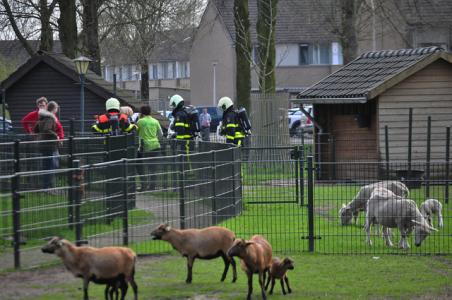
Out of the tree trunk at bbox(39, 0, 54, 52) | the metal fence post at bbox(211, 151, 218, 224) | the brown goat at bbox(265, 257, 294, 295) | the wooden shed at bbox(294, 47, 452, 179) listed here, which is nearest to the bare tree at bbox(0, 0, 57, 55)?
the tree trunk at bbox(39, 0, 54, 52)

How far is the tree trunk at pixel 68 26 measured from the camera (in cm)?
3581

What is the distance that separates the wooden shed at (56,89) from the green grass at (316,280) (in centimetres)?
1624

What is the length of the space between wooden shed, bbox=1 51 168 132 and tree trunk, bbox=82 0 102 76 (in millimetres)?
5778

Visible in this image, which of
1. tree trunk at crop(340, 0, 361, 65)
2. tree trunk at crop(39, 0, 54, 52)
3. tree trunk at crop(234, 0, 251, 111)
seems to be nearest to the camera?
tree trunk at crop(234, 0, 251, 111)

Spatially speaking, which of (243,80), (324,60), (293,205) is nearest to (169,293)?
(293,205)

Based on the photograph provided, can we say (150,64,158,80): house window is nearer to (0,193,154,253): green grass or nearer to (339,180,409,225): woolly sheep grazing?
(339,180,409,225): woolly sheep grazing

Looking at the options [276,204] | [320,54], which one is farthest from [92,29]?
[320,54]

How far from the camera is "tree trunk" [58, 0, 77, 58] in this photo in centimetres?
3581

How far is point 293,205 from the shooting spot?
1906cm

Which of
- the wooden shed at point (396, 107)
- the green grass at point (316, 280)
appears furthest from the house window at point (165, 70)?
the green grass at point (316, 280)

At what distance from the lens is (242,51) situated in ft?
122

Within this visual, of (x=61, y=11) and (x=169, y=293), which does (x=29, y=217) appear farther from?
(x=61, y=11)

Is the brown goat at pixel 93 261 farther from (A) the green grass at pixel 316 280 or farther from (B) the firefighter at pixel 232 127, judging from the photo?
(B) the firefighter at pixel 232 127

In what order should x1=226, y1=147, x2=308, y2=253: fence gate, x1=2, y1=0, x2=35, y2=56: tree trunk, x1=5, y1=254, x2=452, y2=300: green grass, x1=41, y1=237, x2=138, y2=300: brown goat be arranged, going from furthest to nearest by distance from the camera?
1. x1=2, y1=0, x2=35, y2=56: tree trunk
2. x1=226, y1=147, x2=308, y2=253: fence gate
3. x1=5, y1=254, x2=452, y2=300: green grass
4. x1=41, y1=237, x2=138, y2=300: brown goat
